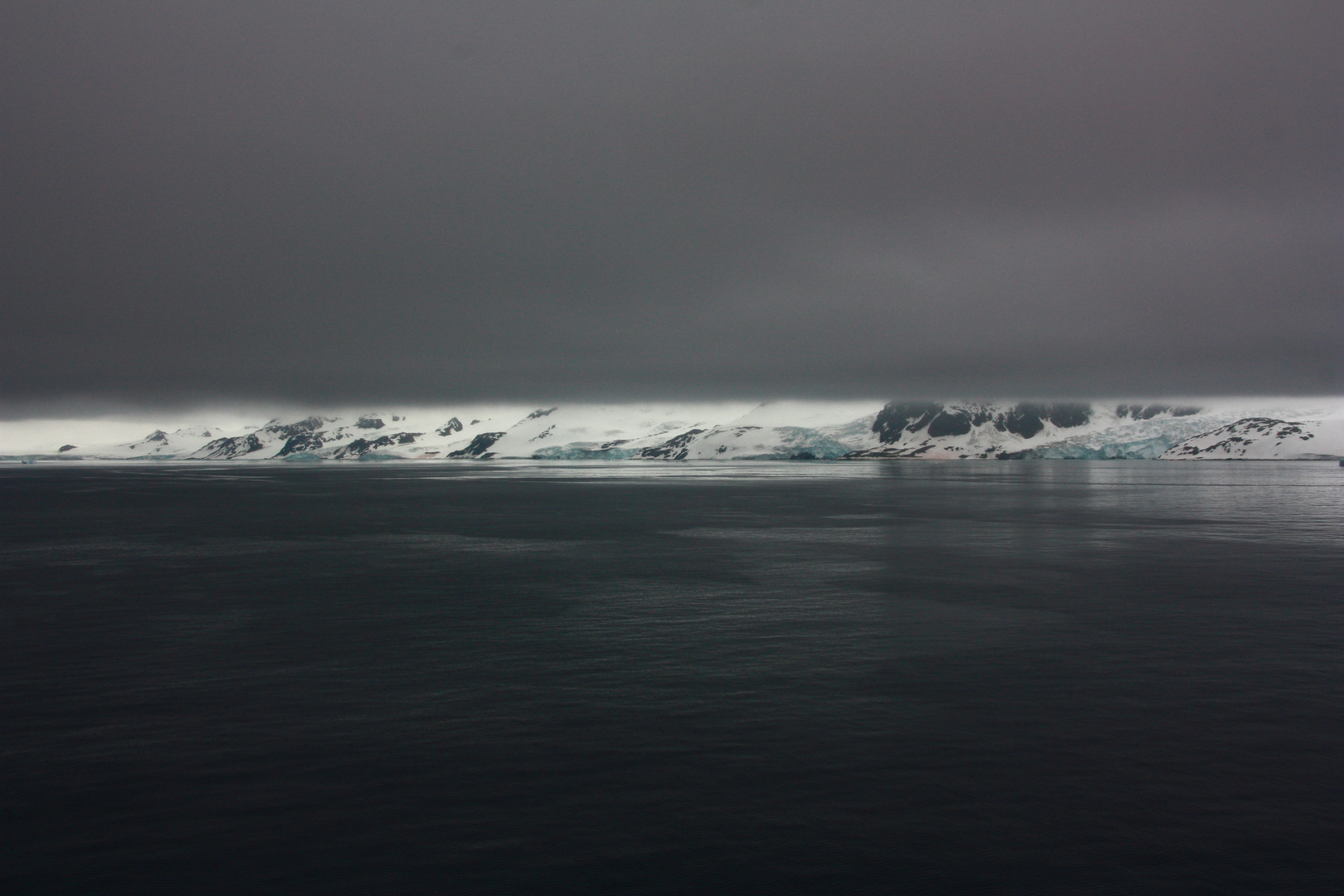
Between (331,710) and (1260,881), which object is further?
(331,710)

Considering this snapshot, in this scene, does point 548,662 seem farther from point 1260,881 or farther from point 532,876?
point 1260,881

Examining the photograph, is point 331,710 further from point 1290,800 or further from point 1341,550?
point 1341,550

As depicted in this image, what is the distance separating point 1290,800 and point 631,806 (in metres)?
12.1

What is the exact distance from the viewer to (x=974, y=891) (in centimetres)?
1382

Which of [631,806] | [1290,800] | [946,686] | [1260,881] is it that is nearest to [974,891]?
[1260,881]

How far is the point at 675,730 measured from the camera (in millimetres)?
20938

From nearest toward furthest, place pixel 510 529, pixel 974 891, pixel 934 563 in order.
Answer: pixel 974 891 < pixel 934 563 < pixel 510 529

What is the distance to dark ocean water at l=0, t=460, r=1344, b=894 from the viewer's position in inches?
579

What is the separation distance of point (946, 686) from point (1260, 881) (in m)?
11.0

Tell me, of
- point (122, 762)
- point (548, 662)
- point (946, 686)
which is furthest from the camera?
point (548, 662)

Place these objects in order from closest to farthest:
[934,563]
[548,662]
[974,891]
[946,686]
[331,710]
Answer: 1. [974,891]
2. [331,710]
3. [946,686]
4. [548,662]
5. [934,563]

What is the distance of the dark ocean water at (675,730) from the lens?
48.2 feet

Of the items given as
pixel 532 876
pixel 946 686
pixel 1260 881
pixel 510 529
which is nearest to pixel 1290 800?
pixel 1260 881

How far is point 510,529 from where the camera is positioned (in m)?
79.8
